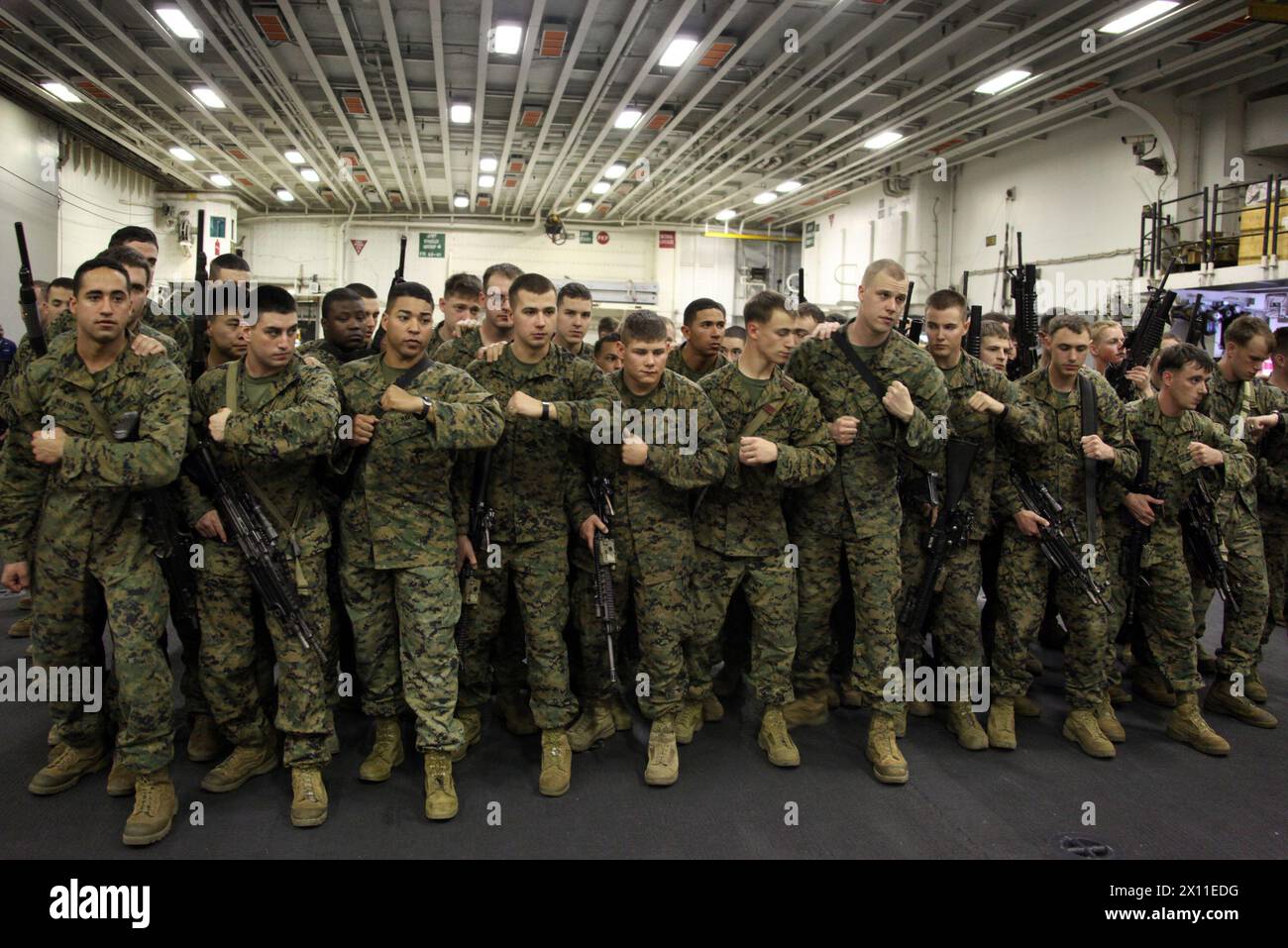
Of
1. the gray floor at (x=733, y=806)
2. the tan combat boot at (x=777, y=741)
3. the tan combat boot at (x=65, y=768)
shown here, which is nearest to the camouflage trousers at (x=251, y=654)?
the gray floor at (x=733, y=806)

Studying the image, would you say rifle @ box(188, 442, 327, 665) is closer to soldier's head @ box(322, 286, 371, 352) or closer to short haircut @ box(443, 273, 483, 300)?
soldier's head @ box(322, 286, 371, 352)

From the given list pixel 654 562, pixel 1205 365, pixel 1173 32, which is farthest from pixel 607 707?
pixel 1173 32

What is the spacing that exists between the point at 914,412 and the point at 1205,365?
1698 mm

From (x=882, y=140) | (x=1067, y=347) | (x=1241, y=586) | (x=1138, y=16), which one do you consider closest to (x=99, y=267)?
(x=1067, y=347)

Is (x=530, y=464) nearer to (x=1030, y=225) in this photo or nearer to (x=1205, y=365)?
(x=1205, y=365)

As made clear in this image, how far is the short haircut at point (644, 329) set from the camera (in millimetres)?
3209

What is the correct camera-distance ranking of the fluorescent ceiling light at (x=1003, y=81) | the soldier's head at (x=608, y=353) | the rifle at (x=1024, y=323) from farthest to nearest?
the fluorescent ceiling light at (x=1003, y=81) < the rifle at (x=1024, y=323) < the soldier's head at (x=608, y=353)

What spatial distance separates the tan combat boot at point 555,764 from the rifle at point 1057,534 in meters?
2.28

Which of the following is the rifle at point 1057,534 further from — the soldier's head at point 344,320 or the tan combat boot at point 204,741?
the tan combat boot at point 204,741

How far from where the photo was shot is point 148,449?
2.70 metres

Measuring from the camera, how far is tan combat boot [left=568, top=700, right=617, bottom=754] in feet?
11.5

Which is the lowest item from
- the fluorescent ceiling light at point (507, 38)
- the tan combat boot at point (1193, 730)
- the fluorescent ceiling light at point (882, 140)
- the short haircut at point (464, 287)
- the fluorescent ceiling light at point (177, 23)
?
the tan combat boot at point (1193, 730)

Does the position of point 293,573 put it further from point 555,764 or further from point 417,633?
point 555,764

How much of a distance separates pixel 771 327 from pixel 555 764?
1972mm
